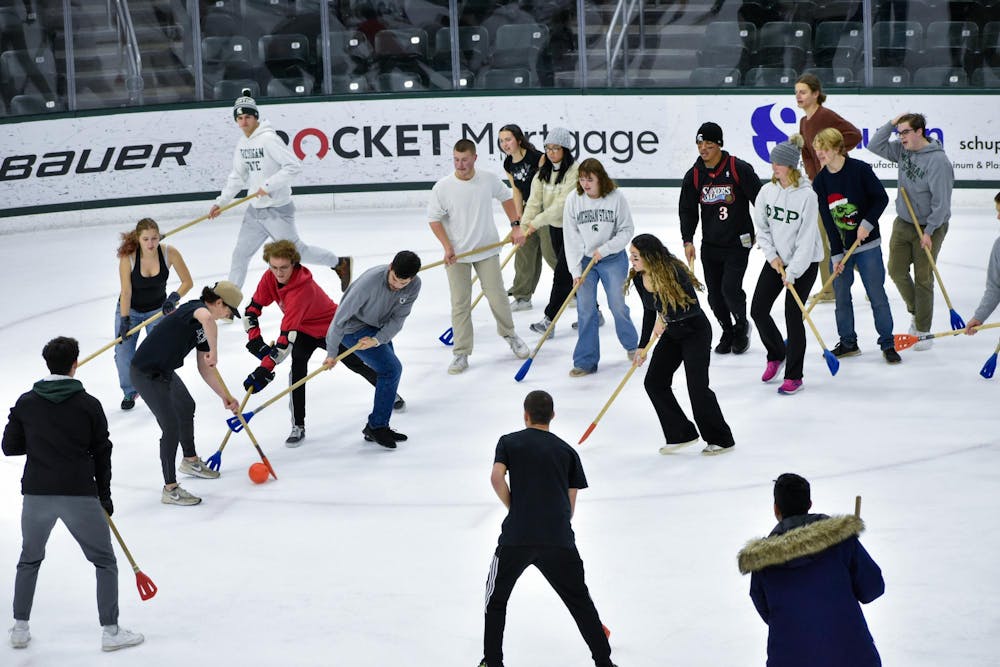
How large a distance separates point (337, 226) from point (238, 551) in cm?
895

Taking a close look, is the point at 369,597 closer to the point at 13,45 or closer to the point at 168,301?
the point at 168,301

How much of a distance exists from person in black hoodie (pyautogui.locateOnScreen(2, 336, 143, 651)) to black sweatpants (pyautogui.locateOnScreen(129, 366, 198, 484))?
1.60 metres

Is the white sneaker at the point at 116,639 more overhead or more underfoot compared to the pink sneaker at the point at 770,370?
more underfoot

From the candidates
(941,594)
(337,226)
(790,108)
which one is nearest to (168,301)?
(941,594)

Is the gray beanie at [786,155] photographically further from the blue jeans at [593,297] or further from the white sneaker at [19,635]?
the white sneaker at [19,635]

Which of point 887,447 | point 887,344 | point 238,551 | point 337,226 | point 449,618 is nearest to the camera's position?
point 449,618

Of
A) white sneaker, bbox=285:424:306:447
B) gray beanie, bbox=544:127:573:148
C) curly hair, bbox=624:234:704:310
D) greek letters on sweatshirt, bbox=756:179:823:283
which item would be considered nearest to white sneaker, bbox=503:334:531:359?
gray beanie, bbox=544:127:573:148

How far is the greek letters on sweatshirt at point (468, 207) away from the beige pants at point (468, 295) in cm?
9

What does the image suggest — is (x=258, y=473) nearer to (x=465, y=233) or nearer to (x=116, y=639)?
(x=116, y=639)

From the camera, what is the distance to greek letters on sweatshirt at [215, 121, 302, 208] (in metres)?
10.7

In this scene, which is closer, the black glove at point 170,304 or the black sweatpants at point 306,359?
the black sweatpants at point 306,359

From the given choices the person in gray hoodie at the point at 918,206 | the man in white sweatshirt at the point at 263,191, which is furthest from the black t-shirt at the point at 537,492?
the man in white sweatshirt at the point at 263,191

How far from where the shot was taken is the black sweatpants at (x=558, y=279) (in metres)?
10.3

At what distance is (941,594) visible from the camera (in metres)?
5.76
